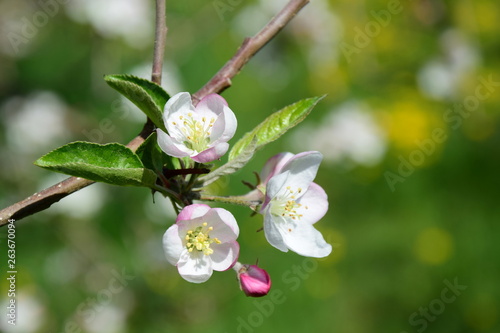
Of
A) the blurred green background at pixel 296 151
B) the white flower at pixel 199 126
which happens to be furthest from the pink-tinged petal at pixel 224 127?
the blurred green background at pixel 296 151

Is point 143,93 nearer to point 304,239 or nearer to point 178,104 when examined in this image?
point 178,104

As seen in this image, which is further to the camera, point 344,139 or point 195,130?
point 344,139

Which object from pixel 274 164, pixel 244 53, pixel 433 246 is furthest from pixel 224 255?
pixel 433 246

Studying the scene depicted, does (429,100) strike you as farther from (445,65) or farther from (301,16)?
(301,16)

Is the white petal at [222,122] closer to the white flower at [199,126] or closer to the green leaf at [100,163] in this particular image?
the white flower at [199,126]

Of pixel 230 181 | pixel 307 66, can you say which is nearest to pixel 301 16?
pixel 307 66

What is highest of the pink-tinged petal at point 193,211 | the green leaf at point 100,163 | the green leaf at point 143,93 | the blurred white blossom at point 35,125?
the green leaf at point 143,93
